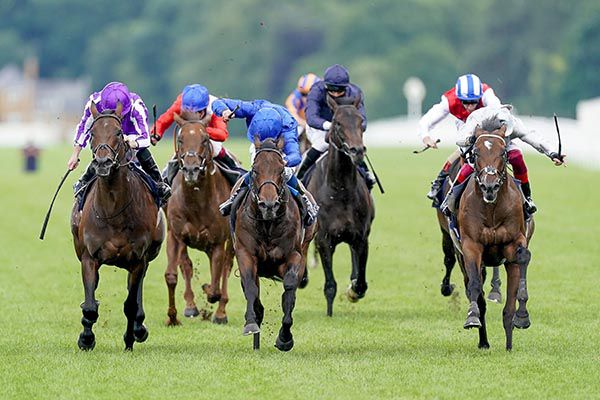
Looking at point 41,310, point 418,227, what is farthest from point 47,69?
point 41,310

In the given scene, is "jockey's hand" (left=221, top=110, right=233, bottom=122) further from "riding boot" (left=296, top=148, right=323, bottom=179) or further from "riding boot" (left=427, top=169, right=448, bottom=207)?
"riding boot" (left=296, top=148, right=323, bottom=179)

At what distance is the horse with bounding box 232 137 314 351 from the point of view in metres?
11.4

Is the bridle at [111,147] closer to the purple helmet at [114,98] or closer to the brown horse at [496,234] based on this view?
the purple helmet at [114,98]

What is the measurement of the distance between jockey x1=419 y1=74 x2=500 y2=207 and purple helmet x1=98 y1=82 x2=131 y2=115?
9.03 feet

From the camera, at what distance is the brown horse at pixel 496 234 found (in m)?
11.5

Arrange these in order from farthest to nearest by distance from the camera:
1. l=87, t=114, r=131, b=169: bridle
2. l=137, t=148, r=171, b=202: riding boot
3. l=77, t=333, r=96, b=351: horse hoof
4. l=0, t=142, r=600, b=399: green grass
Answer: l=137, t=148, r=171, b=202: riding boot → l=77, t=333, r=96, b=351: horse hoof → l=87, t=114, r=131, b=169: bridle → l=0, t=142, r=600, b=399: green grass

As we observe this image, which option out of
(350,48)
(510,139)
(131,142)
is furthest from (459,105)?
(350,48)

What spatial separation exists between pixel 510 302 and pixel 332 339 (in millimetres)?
1854

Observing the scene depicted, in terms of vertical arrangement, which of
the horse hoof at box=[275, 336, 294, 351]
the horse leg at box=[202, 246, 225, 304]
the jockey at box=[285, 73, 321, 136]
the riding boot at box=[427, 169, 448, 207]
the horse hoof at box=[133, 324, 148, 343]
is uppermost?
the jockey at box=[285, 73, 321, 136]

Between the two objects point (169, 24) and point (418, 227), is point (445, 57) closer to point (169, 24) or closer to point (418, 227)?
point (169, 24)

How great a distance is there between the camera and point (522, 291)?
38.9 feet

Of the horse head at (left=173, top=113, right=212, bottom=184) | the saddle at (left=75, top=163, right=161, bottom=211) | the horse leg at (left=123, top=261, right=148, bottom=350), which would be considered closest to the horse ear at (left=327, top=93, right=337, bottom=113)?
the horse head at (left=173, top=113, right=212, bottom=184)

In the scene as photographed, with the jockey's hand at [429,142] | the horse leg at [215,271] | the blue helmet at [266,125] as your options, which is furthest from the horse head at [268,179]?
the horse leg at [215,271]

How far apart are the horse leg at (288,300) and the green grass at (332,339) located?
159 millimetres
